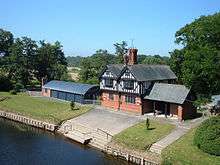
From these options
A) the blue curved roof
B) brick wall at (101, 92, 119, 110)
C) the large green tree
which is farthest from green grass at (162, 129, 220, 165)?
the blue curved roof

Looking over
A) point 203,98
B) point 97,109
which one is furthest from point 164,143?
point 97,109

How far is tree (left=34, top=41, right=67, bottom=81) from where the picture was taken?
96.2m

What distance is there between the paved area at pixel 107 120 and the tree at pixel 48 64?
3689 cm

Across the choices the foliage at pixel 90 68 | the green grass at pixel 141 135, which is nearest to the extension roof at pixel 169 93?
the green grass at pixel 141 135

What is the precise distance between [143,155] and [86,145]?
10015 millimetres

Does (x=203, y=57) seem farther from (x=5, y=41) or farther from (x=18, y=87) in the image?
(x=5, y=41)

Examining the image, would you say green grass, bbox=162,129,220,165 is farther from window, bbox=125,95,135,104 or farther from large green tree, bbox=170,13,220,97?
window, bbox=125,95,135,104

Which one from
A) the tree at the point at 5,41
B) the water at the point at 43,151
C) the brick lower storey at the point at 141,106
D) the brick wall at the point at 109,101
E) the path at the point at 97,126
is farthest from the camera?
the tree at the point at 5,41

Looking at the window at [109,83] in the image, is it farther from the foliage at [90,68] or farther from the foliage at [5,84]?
the foliage at [5,84]

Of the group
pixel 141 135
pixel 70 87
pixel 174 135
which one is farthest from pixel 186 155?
pixel 70 87

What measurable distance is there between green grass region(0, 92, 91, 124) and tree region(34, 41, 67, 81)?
62.5 feet

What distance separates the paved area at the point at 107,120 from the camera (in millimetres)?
52750

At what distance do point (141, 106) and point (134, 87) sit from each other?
345 cm

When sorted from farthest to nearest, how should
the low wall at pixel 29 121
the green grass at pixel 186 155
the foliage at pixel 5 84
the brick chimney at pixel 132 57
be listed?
1. the foliage at pixel 5 84
2. the brick chimney at pixel 132 57
3. the low wall at pixel 29 121
4. the green grass at pixel 186 155
